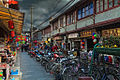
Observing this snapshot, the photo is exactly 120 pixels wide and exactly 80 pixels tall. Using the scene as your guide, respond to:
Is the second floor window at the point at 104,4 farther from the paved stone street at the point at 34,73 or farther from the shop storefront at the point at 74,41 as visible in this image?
the paved stone street at the point at 34,73

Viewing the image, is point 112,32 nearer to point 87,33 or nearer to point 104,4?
point 104,4

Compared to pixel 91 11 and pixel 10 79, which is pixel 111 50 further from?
pixel 91 11

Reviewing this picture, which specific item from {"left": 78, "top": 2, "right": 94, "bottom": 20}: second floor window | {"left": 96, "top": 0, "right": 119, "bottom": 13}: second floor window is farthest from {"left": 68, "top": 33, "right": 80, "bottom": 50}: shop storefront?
{"left": 96, "top": 0, "right": 119, "bottom": 13}: second floor window

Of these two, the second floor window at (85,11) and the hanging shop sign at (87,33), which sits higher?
the second floor window at (85,11)

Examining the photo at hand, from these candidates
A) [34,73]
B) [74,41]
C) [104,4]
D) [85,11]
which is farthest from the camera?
[74,41]

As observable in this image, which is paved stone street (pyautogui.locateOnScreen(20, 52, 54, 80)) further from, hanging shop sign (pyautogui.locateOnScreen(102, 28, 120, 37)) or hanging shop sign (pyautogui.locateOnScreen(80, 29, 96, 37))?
hanging shop sign (pyautogui.locateOnScreen(80, 29, 96, 37))

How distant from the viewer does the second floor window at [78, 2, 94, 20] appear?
14630 mm

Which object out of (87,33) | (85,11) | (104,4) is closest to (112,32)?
(104,4)

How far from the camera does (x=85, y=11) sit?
1576 cm

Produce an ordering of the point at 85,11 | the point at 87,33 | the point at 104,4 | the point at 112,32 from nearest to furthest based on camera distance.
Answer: the point at 112,32 → the point at 104,4 → the point at 87,33 → the point at 85,11

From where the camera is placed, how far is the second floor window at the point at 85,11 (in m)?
14.6

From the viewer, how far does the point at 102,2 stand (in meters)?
12.6

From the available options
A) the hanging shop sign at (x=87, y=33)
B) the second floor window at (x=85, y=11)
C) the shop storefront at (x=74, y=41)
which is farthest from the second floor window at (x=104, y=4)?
the shop storefront at (x=74, y=41)

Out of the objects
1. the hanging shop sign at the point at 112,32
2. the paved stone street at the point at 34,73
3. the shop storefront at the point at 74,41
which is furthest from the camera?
the shop storefront at the point at 74,41
